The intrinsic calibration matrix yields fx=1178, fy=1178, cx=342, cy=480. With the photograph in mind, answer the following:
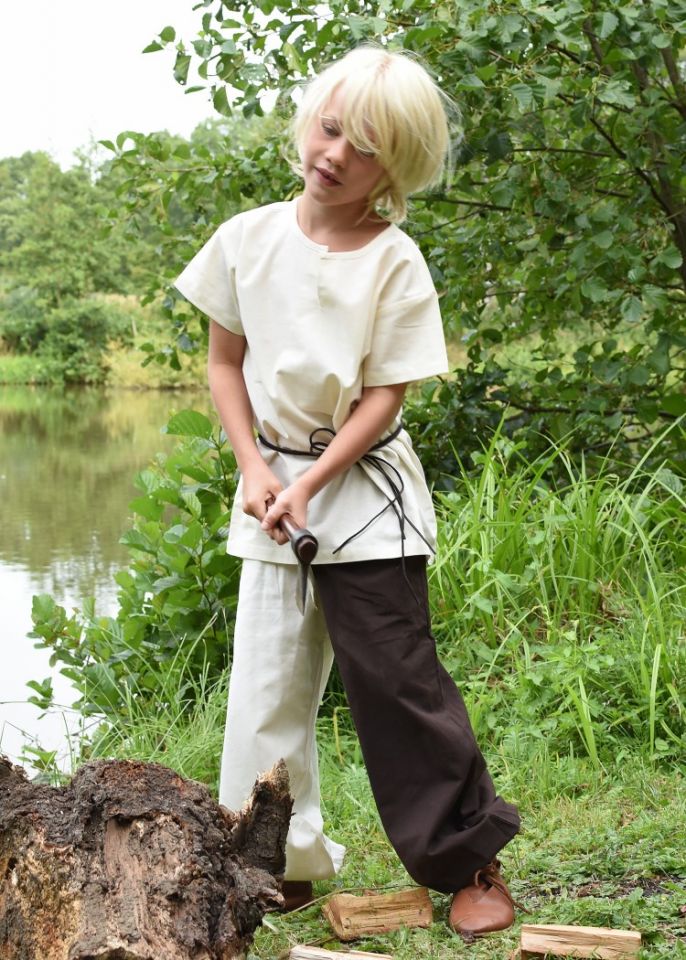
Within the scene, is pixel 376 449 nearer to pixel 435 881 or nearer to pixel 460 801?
pixel 460 801

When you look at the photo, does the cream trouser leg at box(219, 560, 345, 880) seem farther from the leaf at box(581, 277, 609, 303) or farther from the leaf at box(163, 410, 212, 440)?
the leaf at box(581, 277, 609, 303)

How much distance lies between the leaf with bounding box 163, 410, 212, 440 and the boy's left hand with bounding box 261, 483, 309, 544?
1579mm

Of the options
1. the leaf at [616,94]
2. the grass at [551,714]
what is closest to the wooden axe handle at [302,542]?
the grass at [551,714]

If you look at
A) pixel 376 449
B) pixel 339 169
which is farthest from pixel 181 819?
pixel 339 169

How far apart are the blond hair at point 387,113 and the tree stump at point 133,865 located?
41.4 inches

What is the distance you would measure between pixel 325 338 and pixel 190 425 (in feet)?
5.15

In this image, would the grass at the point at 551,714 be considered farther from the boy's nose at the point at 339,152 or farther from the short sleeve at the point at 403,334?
the boy's nose at the point at 339,152

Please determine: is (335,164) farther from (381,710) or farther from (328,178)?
(381,710)

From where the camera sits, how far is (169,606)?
364 cm

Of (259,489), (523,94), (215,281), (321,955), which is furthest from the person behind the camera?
Answer: (523,94)

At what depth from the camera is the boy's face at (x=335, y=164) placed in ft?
6.59

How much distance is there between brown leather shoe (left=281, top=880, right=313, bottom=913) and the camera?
224 cm

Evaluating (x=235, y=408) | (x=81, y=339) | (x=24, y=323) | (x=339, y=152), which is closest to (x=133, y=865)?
(x=235, y=408)

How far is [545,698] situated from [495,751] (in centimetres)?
23
